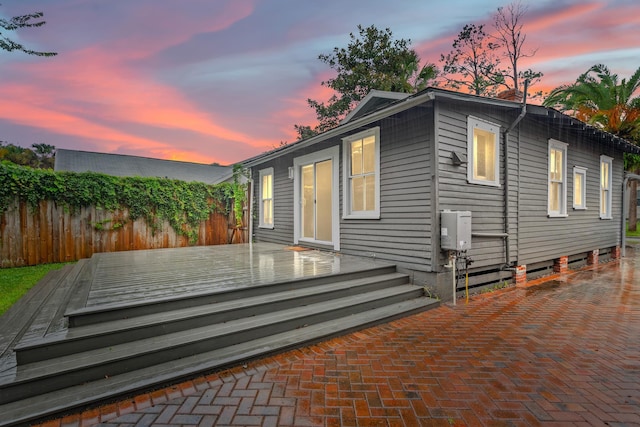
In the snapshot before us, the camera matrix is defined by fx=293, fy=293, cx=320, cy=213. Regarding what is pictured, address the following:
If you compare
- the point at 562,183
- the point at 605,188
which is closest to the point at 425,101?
the point at 562,183

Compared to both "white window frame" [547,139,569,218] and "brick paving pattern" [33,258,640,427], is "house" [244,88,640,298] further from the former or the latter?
"brick paving pattern" [33,258,640,427]

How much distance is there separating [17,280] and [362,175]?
21.8 feet

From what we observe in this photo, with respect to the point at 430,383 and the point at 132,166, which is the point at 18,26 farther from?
the point at 430,383

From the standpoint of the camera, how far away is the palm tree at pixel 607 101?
487 inches

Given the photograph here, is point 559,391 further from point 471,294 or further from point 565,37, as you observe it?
point 565,37

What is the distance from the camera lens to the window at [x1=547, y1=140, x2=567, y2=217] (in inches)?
264

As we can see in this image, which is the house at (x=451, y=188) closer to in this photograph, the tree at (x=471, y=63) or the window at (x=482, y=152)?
the window at (x=482, y=152)

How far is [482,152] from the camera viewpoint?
5277 millimetres

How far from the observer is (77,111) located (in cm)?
1094

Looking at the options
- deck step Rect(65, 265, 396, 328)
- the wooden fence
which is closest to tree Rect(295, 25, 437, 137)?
the wooden fence

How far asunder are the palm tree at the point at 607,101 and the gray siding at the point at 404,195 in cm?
1290

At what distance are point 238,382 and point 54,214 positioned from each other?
7454mm

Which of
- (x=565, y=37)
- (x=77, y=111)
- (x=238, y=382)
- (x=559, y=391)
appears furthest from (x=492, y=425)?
(x=77, y=111)

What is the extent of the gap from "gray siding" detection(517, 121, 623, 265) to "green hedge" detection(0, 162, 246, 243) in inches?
314
